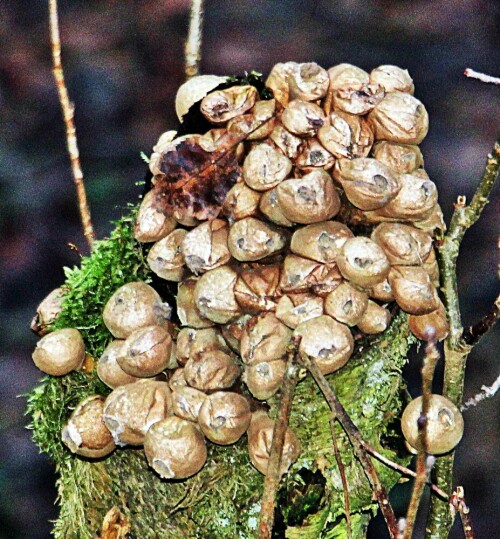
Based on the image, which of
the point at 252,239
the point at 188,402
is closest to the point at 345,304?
the point at 252,239

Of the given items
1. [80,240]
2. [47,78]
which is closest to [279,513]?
[80,240]

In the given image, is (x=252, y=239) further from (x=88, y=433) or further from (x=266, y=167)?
(x=88, y=433)

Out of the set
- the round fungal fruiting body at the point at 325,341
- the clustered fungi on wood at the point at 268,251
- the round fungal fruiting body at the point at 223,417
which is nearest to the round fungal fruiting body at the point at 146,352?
the clustered fungi on wood at the point at 268,251

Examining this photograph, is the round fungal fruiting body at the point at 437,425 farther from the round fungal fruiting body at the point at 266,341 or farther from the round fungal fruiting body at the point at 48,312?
the round fungal fruiting body at the point at 48,312

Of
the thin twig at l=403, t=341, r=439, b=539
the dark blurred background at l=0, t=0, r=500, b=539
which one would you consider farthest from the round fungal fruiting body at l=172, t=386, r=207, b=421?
the dark blurred background at l=0, t=0, r=500, b=539

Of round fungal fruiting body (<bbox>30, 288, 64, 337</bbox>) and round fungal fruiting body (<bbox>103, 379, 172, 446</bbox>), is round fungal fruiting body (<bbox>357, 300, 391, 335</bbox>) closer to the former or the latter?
round fungal fruiting body (<bbox>103, 379, 172, 446</bbox>)

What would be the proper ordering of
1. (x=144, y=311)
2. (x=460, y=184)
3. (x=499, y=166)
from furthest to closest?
(x=460, y=184) → (x=144, y=311) → (x=499, y=166)

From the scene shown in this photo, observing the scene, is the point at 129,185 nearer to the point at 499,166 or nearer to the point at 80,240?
the point at 80,240

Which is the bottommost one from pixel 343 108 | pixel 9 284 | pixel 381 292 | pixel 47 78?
pixel 9 284
